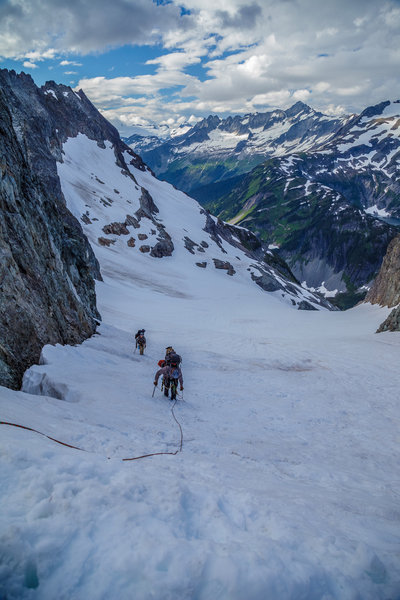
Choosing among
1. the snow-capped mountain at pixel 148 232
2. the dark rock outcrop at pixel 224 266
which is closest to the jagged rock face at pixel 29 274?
the snow-capped mountain at pixel 148 232

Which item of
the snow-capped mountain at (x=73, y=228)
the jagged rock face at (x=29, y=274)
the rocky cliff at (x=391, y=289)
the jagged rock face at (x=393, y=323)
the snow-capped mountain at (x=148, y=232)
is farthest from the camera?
the snow-capped mountain at (x=148, y=232)

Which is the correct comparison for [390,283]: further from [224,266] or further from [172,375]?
[172,375]

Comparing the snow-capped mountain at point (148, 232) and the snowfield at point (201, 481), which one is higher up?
the snow-capped mountain at point (148, 232)

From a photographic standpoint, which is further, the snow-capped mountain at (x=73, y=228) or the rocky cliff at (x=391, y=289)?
the rocky cliff at (x=391, y=289)

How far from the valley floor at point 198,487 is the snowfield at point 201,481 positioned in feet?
0.09

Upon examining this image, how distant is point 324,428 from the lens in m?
13.0

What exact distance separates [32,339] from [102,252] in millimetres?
57168

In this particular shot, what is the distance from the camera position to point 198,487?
6438mm

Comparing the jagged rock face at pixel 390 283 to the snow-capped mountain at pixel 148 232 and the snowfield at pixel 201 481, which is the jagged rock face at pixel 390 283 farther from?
the snowfield at pixel 201 481

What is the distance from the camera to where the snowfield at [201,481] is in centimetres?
414

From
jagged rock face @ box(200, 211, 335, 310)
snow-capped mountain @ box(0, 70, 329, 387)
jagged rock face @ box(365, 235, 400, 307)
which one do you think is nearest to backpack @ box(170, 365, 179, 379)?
snow-capped mountain @ box(0, 70, 329, 387)

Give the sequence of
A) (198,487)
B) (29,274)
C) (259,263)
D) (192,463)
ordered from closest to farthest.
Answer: (198,487), (192,463), (29,274), (259,263)

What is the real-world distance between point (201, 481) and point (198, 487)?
500 mm

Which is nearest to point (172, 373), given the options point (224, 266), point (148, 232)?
point (224, 266)
